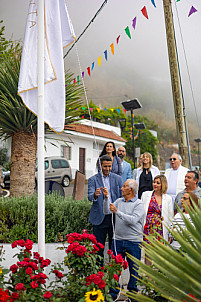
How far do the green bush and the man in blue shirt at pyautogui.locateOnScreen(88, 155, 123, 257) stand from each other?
809 millimetres

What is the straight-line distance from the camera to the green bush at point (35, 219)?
559 centimetres

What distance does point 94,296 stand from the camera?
2.85 metres

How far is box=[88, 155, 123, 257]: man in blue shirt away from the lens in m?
5.03

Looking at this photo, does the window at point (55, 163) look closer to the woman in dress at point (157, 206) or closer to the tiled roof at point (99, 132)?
the tiled roof at point (99, 132)

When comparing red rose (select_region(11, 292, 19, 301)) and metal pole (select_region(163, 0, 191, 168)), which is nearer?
red rose (select_region(11, 292, 19, 301))

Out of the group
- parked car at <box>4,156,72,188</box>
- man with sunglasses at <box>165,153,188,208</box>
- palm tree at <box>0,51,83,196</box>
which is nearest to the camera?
man with sunglasses at <box>165,153,188,208</box>

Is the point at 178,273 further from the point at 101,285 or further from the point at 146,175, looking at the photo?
the point at 146,175

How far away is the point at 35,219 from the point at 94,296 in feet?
10.0

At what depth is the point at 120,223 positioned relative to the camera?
4.75m

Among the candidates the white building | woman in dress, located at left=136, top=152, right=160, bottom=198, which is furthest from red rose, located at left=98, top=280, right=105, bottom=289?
the white building

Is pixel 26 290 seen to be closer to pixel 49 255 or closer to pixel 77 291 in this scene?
pixel 77 291

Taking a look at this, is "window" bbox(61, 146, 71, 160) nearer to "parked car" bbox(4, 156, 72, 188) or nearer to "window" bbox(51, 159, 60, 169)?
"parked car" bbox(4, 156, 72, 188)

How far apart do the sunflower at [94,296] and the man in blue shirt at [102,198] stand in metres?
2.10

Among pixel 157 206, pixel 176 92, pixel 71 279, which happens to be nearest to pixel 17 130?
pixel 157 206
